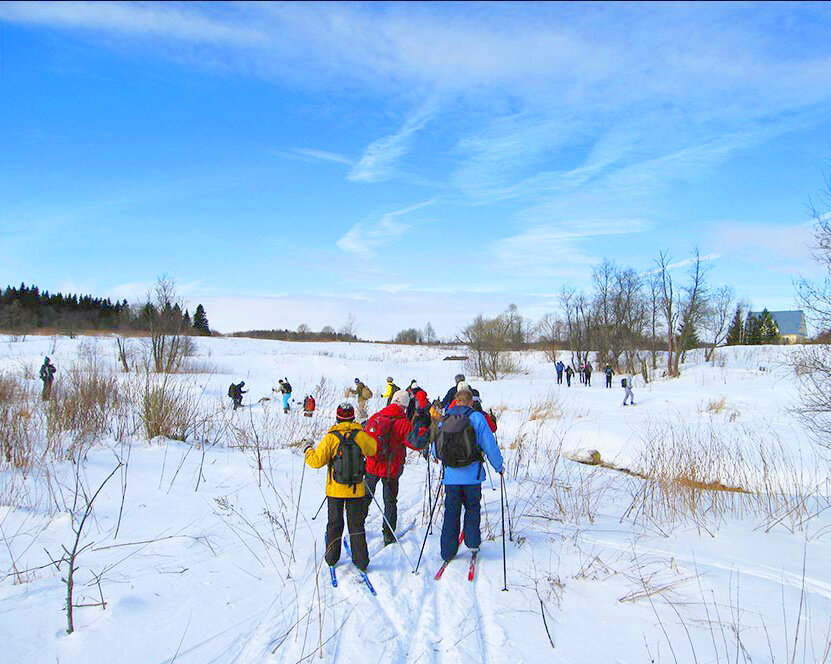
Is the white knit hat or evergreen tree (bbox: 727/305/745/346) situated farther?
evergreen tree (bbox: 727/305/745/346)

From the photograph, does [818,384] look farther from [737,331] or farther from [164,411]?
[737,331]

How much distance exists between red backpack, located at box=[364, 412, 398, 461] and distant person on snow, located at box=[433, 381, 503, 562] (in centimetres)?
78

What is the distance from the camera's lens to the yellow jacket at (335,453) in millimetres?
4484

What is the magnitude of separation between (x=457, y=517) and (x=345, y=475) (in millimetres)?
1234

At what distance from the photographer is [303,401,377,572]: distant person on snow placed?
4445 millimetres

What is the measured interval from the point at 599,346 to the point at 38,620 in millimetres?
49698

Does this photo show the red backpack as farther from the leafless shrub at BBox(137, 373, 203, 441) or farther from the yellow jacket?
the leafless shrub at BBox(137, 373, 203, 441)

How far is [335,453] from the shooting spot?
14.8ft

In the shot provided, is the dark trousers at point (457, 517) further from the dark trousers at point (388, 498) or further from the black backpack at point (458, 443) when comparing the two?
the dark trousers at point (388, 498)

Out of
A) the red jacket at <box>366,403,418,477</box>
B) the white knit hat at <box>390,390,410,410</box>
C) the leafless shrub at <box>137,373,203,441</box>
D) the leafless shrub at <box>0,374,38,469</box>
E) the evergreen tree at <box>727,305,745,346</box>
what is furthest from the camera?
the evergreen tree at <box>727,305,745,346</box>

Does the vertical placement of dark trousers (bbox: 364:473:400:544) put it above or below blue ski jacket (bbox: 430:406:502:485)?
below

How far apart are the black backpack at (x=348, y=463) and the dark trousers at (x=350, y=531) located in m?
0.28

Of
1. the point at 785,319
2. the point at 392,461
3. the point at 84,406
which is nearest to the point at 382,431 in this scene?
the point at 392,461

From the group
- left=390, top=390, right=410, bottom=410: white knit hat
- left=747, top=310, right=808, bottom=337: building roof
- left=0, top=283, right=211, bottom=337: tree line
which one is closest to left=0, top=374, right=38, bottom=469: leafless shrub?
left=390, top=390, right=410, bottom=410: white knit hat
